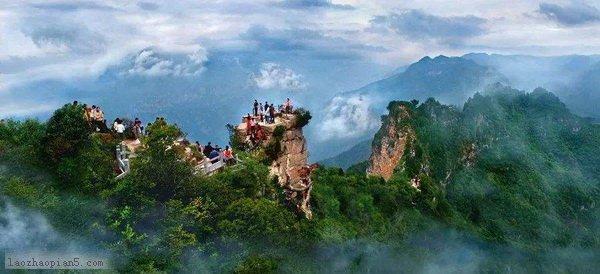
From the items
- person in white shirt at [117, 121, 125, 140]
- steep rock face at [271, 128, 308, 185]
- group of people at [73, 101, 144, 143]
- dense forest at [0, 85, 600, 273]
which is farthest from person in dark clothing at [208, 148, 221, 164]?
steep rock face at [271, 128, 308, 185]

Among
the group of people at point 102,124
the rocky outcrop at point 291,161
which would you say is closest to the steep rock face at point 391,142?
the rocky outcrop at point 291,161

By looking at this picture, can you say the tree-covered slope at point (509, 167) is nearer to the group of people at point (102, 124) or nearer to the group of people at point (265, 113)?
the group of people at point (265, 113)

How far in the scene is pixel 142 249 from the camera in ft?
79.9

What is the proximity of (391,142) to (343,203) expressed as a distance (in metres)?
37.6

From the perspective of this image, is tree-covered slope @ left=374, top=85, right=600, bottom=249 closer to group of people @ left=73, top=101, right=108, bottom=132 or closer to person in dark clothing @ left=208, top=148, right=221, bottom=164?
person in dark clothing @ left=208, top=148, right=221, bottom=164

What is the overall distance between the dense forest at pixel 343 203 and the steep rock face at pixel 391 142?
2.40 ft

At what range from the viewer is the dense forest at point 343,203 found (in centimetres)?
2525

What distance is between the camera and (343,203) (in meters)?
50.1

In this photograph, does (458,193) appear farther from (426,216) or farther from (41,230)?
(41,230)

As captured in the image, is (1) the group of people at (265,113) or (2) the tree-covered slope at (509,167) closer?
(1) the group of people at (265,113)

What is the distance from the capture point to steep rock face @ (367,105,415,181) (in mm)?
83875

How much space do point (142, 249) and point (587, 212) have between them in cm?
8548

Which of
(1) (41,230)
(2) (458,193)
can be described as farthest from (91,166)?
(2) (458,193)

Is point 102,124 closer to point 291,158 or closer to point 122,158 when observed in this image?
point 122,158
